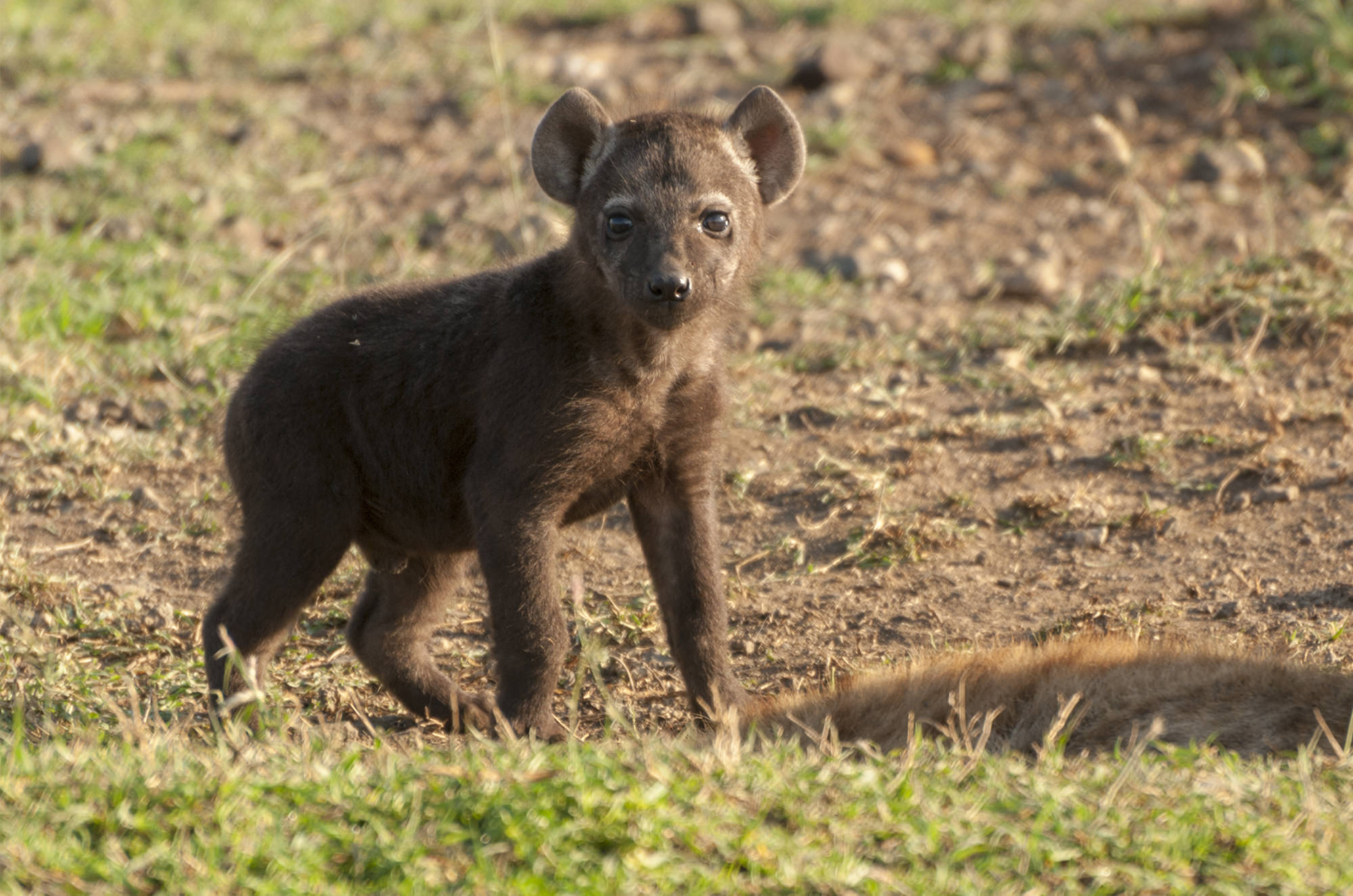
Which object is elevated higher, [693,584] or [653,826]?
[653,826]

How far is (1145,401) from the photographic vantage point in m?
6.88

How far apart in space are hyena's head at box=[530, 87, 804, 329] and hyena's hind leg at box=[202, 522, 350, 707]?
1.27 m

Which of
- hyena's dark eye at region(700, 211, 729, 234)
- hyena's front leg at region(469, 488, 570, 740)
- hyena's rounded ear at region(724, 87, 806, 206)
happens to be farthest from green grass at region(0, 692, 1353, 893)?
hyena's rounded ear at region(724, 87, 806, 206)

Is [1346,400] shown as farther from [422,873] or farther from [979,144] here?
[422,873]

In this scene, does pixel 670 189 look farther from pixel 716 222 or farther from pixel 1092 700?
pixel 1092 700

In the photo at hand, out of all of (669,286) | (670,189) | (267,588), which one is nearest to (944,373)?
(670,189)

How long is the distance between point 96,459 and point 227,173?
2.93 m

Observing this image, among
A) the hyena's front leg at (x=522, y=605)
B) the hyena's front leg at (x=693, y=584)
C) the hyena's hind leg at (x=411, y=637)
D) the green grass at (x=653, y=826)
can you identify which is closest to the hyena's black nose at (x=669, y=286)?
the hyena's front leg at (x=693, y=584)

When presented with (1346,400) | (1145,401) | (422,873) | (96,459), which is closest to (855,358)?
(1145,401)

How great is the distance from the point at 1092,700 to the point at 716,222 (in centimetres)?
184

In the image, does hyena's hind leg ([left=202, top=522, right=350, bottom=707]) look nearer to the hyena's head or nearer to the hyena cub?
the hyena cub

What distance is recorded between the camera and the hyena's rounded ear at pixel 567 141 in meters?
5.07

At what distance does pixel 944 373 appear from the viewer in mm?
7352

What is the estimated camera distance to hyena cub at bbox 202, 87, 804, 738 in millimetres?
4688
